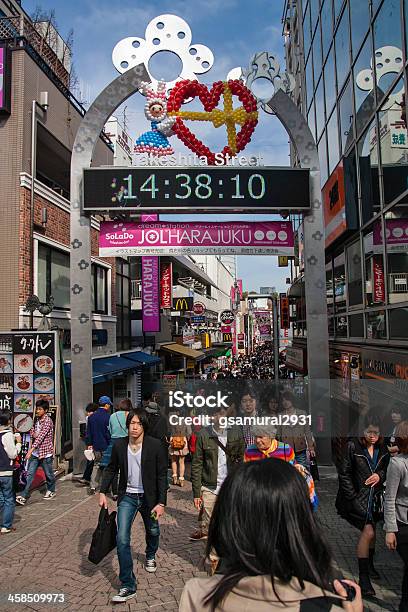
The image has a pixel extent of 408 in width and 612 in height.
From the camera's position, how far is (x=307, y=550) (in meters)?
1.55

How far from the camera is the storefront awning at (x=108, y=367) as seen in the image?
555 inches

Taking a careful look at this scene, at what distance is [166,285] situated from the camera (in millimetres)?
23719

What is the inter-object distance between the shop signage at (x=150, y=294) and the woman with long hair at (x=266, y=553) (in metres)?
19.6

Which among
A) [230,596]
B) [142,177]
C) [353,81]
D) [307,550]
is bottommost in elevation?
[230,596]

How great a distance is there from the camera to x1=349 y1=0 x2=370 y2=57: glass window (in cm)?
1046

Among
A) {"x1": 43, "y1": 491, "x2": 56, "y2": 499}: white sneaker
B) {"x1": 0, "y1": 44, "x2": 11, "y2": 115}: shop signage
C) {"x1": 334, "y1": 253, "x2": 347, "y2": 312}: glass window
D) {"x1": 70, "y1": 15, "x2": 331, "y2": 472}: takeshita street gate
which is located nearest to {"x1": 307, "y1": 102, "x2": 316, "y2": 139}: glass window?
{"x1": 334, "y1": 253, "x2": 347, "y2": 312}: glass window

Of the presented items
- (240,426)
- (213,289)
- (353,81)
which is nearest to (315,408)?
(240,426)

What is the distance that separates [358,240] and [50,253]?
818 cm

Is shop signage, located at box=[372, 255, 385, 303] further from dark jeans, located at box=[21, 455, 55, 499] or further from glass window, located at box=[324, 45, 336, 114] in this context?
dark jeans, located at box=[21, 455, 55, 499]

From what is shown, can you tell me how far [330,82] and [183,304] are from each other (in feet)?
57.8

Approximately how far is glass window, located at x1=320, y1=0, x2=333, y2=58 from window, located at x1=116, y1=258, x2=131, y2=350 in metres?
11.2

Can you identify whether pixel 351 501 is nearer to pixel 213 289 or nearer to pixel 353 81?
pixel 353 81

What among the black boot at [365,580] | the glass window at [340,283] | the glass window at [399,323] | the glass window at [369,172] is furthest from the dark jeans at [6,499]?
the glass window at [340,283]

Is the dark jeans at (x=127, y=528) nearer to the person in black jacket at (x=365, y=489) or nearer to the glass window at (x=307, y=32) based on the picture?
the person in black jacket at (x=365, y=489)
